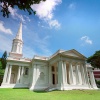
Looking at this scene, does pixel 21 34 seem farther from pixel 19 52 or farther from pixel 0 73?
pixel 0 73

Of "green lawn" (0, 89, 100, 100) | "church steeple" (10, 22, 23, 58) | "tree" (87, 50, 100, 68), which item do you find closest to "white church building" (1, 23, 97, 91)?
"church steeple" (10, 22, 23, 58)

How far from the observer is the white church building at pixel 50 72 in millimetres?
23091

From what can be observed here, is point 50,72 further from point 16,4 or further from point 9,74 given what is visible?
point 16,4

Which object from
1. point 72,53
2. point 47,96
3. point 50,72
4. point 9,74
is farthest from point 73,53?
point 9,74

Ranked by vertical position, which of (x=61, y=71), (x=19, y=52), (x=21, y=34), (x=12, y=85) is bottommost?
(x=12, y=85)

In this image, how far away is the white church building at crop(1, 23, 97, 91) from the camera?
23.1m

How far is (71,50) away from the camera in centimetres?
2509

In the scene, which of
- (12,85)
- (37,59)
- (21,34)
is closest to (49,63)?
(37,59)

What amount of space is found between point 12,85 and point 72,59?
17.2 metres

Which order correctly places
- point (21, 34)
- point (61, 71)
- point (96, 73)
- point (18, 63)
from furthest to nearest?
point (96, 73) < point (21, 34) < point (18, 63) < point (61, 71)

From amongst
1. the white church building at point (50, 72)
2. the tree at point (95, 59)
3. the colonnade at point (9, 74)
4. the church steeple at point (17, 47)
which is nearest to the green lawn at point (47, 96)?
the white church building at point (50, 72)

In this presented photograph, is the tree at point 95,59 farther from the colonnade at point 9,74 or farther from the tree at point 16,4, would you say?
the tree at point 16,4

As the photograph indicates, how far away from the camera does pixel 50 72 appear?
91.4 ft

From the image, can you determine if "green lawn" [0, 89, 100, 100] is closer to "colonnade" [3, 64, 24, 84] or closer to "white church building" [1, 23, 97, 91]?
"white church building" [1, 23, 97, 91]
